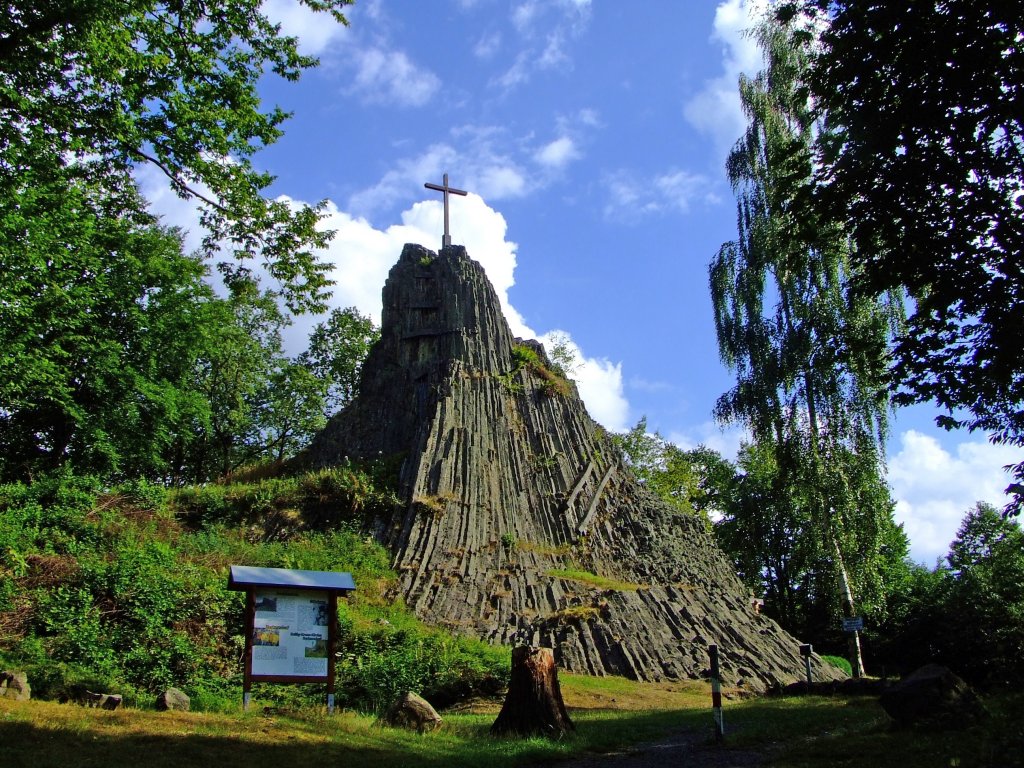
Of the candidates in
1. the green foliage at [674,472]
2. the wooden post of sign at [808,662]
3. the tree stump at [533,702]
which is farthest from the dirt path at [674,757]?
the green foliage at [674,472]

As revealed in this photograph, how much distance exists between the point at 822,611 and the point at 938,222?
35.2 metres

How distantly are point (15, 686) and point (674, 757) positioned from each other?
8.99 meters

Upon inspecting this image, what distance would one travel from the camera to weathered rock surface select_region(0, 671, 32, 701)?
1098cm

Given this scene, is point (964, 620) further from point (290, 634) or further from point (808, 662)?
point (290, 634)

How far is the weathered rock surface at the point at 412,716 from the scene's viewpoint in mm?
11734

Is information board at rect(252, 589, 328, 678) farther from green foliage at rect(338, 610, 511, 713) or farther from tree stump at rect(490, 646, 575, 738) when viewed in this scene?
tree stump at rect(490, 646, 575, 738)

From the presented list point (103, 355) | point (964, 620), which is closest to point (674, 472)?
point (964, 620)

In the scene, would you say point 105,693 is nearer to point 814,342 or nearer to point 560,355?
point 814,342

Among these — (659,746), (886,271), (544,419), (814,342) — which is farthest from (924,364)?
(544,419)

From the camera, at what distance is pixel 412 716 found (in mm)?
11789

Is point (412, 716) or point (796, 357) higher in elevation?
point (796, 357)

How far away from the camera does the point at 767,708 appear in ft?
49.7

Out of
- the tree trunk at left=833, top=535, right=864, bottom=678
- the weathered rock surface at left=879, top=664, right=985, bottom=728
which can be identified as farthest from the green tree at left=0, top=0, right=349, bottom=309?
the tree trunk at left=833, top=535, right=864, bottom=678

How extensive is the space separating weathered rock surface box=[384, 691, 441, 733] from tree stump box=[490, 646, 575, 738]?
960 millimetres
